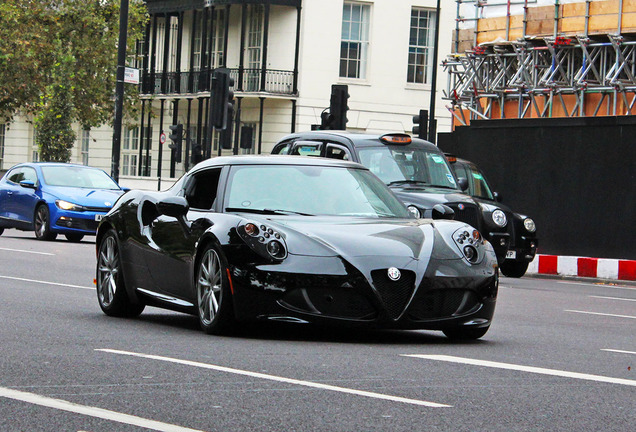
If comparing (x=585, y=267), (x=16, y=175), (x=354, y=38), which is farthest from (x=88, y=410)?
(x=354, y=38)

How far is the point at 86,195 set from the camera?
967 inches

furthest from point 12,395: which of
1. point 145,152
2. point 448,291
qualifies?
point 145,152

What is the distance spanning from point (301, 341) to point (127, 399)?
2.84m

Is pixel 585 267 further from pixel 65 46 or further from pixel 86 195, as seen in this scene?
pixel 65 46

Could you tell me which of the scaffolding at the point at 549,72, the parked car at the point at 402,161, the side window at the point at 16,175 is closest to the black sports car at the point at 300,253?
the parked car at the point at 402,161

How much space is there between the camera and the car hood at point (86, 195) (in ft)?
79.5

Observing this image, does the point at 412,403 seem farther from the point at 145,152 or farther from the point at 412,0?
the point at 145,152

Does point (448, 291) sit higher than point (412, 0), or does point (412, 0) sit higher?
point (412, 0)

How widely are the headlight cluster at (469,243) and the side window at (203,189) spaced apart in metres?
1.90

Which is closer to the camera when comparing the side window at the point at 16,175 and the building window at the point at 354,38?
the side window at the point at 16,175

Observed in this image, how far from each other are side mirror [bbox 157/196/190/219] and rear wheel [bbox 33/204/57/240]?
49.1ft

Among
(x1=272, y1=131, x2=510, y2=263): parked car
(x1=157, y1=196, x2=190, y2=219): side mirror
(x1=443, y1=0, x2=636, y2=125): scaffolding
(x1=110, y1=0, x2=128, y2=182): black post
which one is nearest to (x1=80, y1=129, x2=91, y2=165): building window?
(x1=110, y1=0, x2=128, y2=182): black post

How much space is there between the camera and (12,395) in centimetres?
627

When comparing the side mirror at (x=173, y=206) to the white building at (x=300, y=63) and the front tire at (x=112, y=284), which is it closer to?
the front tire at (x=112, y=284)
